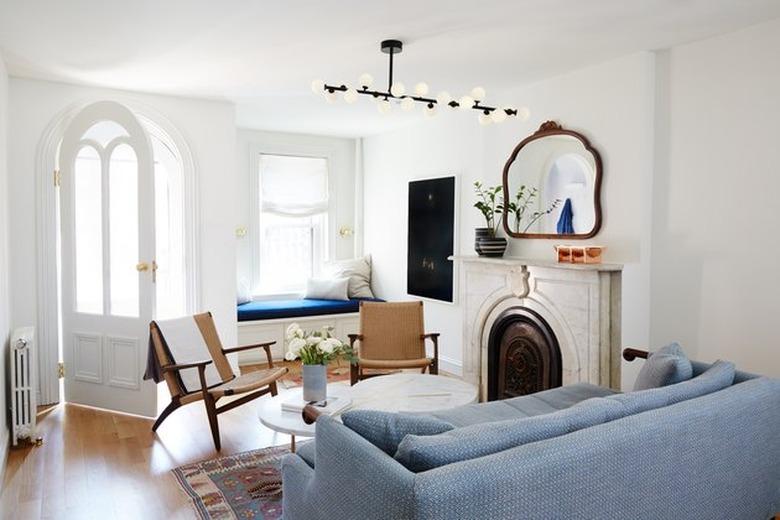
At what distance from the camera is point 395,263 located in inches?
262

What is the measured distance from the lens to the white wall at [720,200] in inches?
127

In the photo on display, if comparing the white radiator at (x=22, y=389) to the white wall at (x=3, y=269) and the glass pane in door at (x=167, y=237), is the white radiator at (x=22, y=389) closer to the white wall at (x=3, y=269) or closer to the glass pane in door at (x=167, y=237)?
the white wall at (x=3, y=269)

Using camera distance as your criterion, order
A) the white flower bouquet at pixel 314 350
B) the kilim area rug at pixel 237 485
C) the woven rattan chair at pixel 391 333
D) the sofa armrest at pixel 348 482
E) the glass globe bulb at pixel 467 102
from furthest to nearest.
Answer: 1. the woven rattan chair at pixel 391 333
2. the glass globe bulb at pixel 467 102
3. the white flower bouquet at pixel 314 350
4. the kilim area rug at pixel 237 485
5. the sofa armrest at pixel 348 482

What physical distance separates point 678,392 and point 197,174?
416cm

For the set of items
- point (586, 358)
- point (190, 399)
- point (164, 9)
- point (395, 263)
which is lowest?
point (190, 399)

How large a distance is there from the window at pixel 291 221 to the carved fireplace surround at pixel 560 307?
283cm

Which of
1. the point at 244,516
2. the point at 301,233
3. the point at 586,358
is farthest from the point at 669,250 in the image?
the point at 301,233

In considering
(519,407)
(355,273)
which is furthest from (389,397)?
(355,273)

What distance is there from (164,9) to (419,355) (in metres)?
2.99

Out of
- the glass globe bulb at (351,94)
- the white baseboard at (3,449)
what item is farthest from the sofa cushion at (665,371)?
the white baseboard at (3,449)

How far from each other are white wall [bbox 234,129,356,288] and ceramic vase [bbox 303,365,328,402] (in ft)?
12.1

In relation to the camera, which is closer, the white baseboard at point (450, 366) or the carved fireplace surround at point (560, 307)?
the carved fireplace surround at point (560, 307)

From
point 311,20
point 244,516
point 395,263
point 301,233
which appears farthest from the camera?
point 301,233

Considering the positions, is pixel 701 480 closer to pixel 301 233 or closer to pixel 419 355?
pixel 419 355
